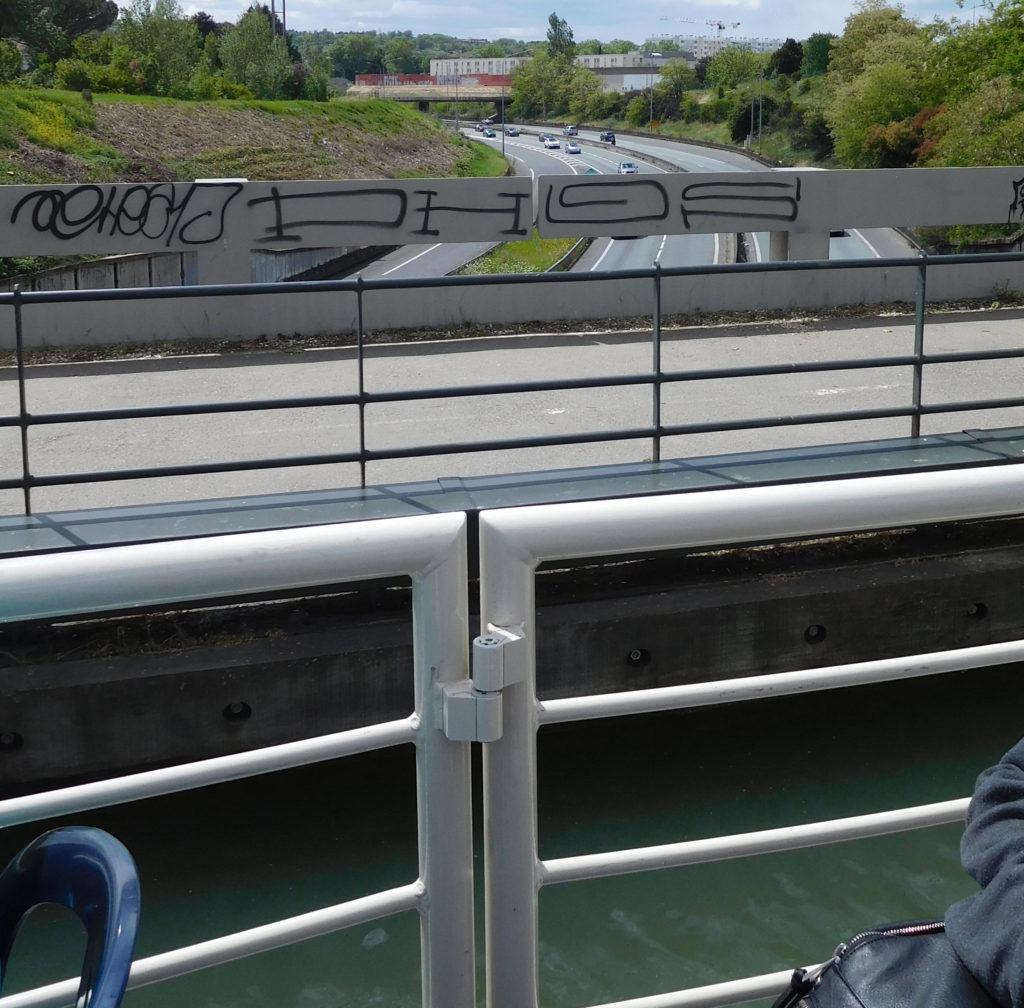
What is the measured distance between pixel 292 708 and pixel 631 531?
417 cm

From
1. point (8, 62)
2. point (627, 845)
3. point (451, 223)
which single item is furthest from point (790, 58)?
point (627, 845)

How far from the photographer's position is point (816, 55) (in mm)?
123625

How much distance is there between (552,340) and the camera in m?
14.6

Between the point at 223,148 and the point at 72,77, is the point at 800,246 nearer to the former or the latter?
the point at 223,148

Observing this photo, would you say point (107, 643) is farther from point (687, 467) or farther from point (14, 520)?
point (687, 467)

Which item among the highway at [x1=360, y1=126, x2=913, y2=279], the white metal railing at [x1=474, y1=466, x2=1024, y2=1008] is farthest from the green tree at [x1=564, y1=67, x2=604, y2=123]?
the white metal railing at [x1=474, y1=466, x2=1024, y2=1008]

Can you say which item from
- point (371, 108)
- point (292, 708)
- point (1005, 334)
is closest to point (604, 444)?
point (292, 708)

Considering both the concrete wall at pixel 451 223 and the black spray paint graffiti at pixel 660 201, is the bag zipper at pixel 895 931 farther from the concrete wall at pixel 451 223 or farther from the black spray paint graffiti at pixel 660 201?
the black spray paint graffiti at pixel 660 201

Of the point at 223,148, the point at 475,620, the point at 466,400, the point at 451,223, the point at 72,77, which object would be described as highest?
the point at 72,77

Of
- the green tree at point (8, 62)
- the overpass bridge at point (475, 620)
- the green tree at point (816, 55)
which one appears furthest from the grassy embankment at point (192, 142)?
the green tree at point (816, 55)

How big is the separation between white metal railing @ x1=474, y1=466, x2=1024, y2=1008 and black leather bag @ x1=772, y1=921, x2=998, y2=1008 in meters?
0.31

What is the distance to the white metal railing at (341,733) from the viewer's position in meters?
1.49

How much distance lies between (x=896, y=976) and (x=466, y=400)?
10.6 metres

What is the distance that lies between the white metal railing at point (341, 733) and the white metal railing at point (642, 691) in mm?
45
